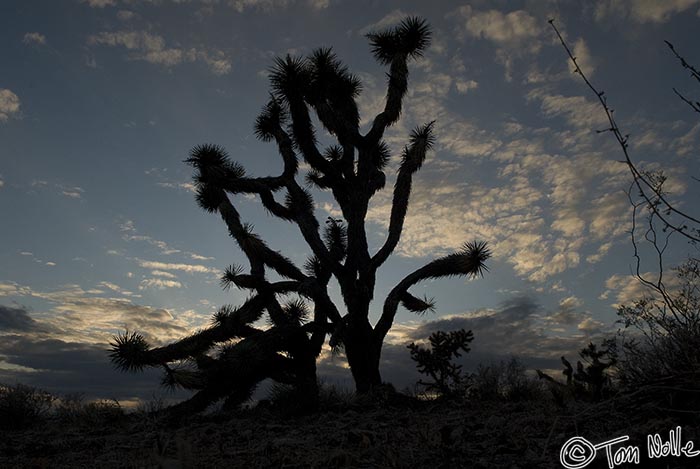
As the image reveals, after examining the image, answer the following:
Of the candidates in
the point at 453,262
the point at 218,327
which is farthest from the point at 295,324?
the point at 453,262

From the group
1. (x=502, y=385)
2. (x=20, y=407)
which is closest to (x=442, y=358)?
(x=502, y=385)

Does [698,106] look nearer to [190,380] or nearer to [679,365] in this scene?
[679,365]

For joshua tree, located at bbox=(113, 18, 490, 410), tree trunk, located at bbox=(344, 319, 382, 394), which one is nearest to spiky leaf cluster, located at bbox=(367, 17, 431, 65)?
joshua tree, located at bbox=(113, 18, 490, 410)

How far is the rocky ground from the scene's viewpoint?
3293mm

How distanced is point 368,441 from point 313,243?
7789 millimetres

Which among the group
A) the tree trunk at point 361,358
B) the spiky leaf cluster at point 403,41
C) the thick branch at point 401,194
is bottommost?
the tree trunk at point 361,358

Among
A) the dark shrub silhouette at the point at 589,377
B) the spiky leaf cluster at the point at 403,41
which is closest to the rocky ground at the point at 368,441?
the dark shrub silhouette at the point at 589,377

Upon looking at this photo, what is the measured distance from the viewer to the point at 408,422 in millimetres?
6082

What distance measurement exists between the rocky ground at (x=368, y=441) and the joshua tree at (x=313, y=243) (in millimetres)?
2132

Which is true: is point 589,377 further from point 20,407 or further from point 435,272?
point 20,407

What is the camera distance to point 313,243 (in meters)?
11.9

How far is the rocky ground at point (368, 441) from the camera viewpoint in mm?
3293

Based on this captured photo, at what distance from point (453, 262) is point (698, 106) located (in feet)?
27.8

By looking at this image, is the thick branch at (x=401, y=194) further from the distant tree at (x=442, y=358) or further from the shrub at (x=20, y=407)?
the shrub at (x=20, y=407)
